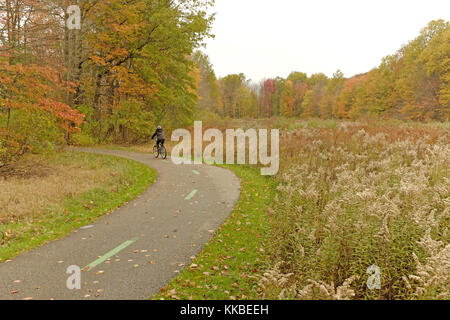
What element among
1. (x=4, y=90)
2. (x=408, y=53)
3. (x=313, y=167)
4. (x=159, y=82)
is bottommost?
(x=313, y=167)

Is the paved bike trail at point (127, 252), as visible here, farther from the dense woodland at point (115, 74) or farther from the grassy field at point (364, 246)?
the dense woodland at point (115, 74)

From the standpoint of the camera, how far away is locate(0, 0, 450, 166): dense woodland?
464 inches

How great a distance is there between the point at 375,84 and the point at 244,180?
165ft

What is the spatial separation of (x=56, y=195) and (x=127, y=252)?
552cm

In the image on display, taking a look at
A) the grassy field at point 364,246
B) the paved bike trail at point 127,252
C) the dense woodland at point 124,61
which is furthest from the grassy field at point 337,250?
the dense woodland at point 124,61

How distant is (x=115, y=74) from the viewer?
81.7 ft

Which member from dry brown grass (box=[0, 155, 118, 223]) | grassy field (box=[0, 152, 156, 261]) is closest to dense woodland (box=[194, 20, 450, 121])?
grassy field (box=[0, 152, 156, 261])

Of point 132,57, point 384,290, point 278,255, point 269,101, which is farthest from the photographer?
point 269,101

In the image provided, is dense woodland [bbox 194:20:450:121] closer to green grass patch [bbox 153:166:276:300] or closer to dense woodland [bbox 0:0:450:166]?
dense woodland [bbox 0:0:450:166]

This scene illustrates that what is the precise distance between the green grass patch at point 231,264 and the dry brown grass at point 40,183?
5.89 metres

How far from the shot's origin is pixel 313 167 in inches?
455

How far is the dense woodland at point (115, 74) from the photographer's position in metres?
11.8
